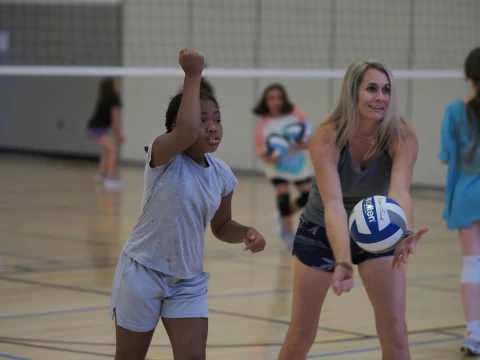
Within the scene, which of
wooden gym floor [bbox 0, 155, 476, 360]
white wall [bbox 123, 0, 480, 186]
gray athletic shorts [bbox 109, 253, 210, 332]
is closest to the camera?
gray athletic shorts [bbox 109, 253, 210, 332]

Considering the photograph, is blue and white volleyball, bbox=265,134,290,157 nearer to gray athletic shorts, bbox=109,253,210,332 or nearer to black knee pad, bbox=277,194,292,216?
black knee pad, bbox=277,194,292,216

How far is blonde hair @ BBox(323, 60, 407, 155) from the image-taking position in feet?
14.8

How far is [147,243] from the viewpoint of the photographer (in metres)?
3.91

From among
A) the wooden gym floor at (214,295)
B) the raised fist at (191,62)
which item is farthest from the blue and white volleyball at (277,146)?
the raised fist at (191,62)

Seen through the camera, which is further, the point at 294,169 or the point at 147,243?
the point at 294,169

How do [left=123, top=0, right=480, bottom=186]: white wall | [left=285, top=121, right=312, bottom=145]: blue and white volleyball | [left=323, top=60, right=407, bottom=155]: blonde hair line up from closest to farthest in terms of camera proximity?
[left=323, top=60, right=407, bottom=155]: blonde hair → [left=285, top=121, right=312, bottom=145]: blue and white volleyball → [left=123, top=0, right=480, bottom=186]: white wall

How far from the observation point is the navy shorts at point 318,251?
452 cm

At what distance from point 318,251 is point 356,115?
63 cm

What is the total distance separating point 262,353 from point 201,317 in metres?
1.88

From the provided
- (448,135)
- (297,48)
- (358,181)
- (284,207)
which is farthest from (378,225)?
(297,48)

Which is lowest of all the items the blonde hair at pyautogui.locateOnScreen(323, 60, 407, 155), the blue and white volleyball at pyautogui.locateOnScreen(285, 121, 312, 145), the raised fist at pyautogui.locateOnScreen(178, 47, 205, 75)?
the blue and white volleyball at pyautogui.locateOnScreen(285, 121, 312, 145)

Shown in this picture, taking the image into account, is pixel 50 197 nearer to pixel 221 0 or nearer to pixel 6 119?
pixel 221 0

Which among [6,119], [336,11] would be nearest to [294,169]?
[336,11]

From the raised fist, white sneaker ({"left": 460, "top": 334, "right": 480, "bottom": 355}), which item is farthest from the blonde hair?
white sneaker ({"left": 460, "top": 334, "right": 480, "bottom": 355})
